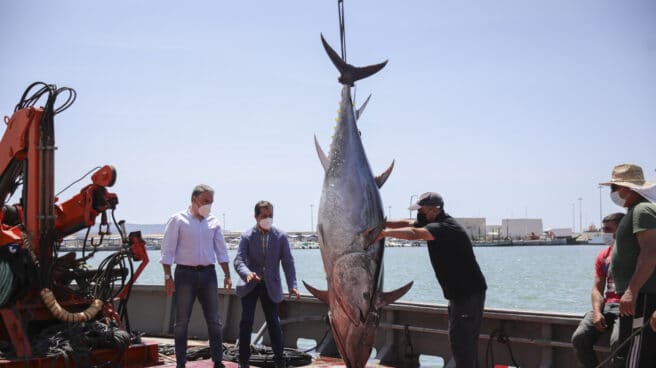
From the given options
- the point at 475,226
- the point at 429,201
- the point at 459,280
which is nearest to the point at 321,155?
the point at 429,201

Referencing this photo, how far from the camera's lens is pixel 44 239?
5414 mm

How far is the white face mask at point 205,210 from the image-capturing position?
542 cm

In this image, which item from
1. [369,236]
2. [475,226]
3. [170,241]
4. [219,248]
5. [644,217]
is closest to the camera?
[369,236]

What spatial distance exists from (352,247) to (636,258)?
1.70 m

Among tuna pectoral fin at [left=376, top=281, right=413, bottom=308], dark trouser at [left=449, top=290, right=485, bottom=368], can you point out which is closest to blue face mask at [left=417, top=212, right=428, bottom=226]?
dark trouser at [left=449, top=290, right=485, bottom=368]

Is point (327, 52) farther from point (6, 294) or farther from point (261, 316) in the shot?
point (261, 316)

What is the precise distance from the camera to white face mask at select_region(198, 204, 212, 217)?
542 centimetres

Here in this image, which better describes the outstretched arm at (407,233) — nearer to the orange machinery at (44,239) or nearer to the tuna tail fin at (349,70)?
the tuna tail fin at (349,70)

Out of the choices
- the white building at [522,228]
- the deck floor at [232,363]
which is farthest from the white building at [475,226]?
the deck floor at [232,363]

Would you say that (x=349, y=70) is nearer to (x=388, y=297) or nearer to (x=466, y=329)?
(x=388, y=297)

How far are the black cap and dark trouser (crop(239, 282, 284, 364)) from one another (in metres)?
1.74

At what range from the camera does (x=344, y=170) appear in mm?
3457

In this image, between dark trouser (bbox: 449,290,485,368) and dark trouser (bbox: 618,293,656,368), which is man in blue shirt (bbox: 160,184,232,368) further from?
dark trouser (bbox: 618,293,656,368)

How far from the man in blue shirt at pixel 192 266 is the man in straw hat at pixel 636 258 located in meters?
3.08
